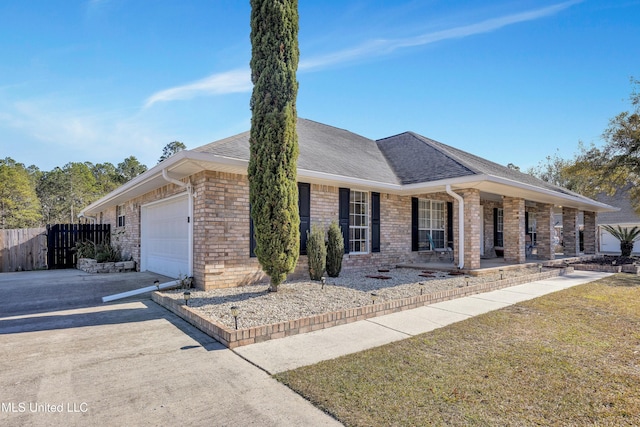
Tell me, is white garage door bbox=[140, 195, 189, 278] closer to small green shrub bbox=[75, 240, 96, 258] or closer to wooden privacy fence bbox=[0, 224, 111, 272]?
small green shrub bbox=[75, 240, 96, 258]

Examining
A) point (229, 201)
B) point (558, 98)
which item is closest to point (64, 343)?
point (229, 201)

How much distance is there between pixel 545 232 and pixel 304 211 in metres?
11.4

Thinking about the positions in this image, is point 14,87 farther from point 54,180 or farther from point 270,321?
point 54,180

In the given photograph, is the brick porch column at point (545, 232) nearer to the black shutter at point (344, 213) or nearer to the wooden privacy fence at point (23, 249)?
the black shutter at point (344, 213)

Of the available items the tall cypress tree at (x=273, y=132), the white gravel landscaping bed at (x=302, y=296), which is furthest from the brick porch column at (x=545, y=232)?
the tall cypress tree at (x=273, y=132)

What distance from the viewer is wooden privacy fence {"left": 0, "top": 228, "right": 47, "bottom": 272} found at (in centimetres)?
A: 1288

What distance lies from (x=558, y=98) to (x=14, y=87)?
1933cm

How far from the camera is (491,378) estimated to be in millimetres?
3201

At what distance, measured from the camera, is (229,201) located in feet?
24.5

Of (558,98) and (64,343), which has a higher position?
(558,98)

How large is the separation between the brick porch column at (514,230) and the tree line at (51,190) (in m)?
25.1

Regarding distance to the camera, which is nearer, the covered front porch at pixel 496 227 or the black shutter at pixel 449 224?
the covered front porch at pixel 496 227

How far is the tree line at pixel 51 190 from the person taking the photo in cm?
2784

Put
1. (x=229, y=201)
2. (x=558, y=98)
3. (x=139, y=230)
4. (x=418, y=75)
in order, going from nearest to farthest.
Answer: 1. (x=229, y=201)
2. (x=418, y=75)
3. (x=139, y=230)
4. (x=558, y=98)
